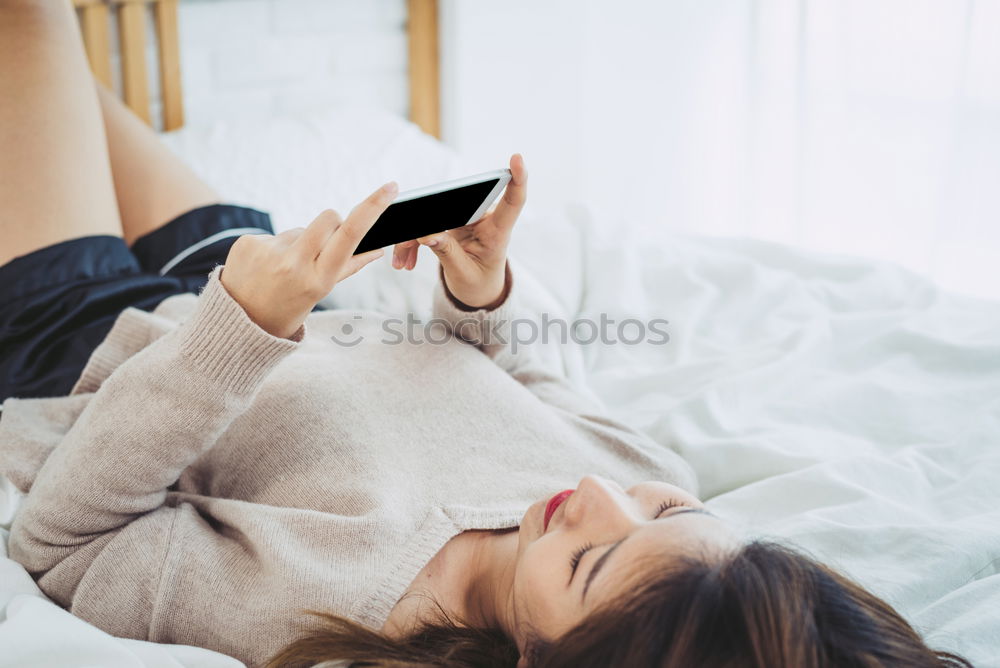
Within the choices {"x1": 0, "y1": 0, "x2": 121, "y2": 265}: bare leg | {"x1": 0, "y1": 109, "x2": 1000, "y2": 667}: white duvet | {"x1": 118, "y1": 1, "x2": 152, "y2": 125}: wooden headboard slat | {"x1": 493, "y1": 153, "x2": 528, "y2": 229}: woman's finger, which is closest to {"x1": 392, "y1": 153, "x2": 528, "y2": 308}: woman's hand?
{"x1": 493, "y1": 153, "x2": 528, "y2": 229}: woman's finger

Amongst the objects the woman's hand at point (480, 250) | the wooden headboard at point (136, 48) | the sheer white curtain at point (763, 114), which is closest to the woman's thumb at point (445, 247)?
the woman's hand at point (480, 250)

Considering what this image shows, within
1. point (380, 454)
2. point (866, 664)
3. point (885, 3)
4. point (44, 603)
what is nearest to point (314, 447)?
point (380, 454)

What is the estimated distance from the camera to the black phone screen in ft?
2.61

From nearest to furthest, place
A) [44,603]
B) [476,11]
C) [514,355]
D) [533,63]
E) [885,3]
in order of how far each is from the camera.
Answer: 1. [44,603]
2. [514,355]
3. [885,3]
4. [476,11]
5. [533,63]

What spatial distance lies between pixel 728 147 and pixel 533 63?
25.3 inches

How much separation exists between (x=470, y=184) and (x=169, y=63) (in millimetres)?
1413

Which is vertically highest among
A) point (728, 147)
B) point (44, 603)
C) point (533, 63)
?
point (533, 63)

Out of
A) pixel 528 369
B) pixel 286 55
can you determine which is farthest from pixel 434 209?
pixel 286 55

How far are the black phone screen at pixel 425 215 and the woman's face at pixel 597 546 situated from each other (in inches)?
10.9

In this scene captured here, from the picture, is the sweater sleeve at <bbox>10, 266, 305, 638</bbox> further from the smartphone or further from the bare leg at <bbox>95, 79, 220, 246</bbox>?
the bare leg at <bbox>95, 79, 220, 246</bbox>

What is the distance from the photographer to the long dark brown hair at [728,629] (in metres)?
0.64

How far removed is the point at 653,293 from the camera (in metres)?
1.57

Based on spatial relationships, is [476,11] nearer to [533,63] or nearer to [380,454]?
[533,63]

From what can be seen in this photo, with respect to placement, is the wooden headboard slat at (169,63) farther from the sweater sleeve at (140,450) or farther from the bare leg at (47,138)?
the sweater sleeve at (140,450)
